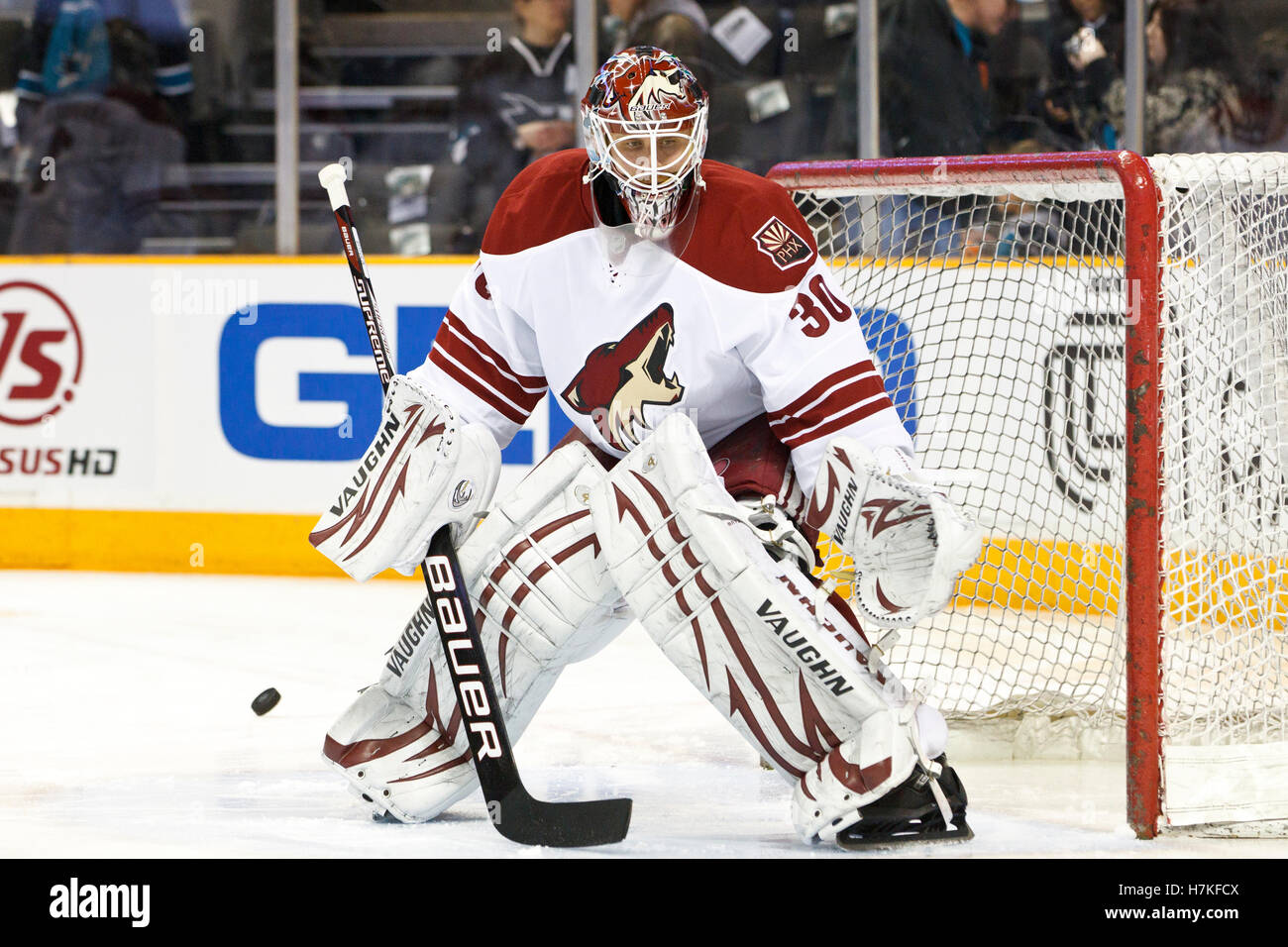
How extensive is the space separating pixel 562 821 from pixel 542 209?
2.61ft

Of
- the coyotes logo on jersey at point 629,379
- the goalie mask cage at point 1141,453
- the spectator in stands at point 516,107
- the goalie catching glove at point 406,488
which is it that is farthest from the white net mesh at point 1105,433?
the spectator in stands at point 516,107

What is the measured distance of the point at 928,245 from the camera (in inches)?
149

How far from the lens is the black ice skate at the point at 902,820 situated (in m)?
2.08

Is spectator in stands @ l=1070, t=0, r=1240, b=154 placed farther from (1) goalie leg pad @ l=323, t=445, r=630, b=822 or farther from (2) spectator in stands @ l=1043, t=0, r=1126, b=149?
(1) goalie leg pad @ l=323, t=445, r=630, b=822

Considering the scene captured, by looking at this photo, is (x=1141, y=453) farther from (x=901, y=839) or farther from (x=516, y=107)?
(x=516, y=107)

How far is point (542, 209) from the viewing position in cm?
222

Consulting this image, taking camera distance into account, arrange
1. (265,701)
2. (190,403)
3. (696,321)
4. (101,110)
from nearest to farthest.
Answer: (696,321), (265,701), (190,403), (101,110)

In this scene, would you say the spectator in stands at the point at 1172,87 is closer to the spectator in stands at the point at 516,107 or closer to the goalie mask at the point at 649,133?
the spectator in stands at the point at 516,107

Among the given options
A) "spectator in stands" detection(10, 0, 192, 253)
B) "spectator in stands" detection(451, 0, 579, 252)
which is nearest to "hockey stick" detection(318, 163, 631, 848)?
"spectator in stands" detection(451, 0, 579, 252)

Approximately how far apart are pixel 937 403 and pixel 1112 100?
1449mm

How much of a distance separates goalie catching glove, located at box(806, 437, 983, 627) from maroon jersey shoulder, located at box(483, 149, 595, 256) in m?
0.46

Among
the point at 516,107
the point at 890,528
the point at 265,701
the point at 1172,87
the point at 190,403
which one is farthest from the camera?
the point at 516,107

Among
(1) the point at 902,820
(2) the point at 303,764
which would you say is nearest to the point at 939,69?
(2) the point at 303,764

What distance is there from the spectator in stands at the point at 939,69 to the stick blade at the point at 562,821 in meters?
2.98
